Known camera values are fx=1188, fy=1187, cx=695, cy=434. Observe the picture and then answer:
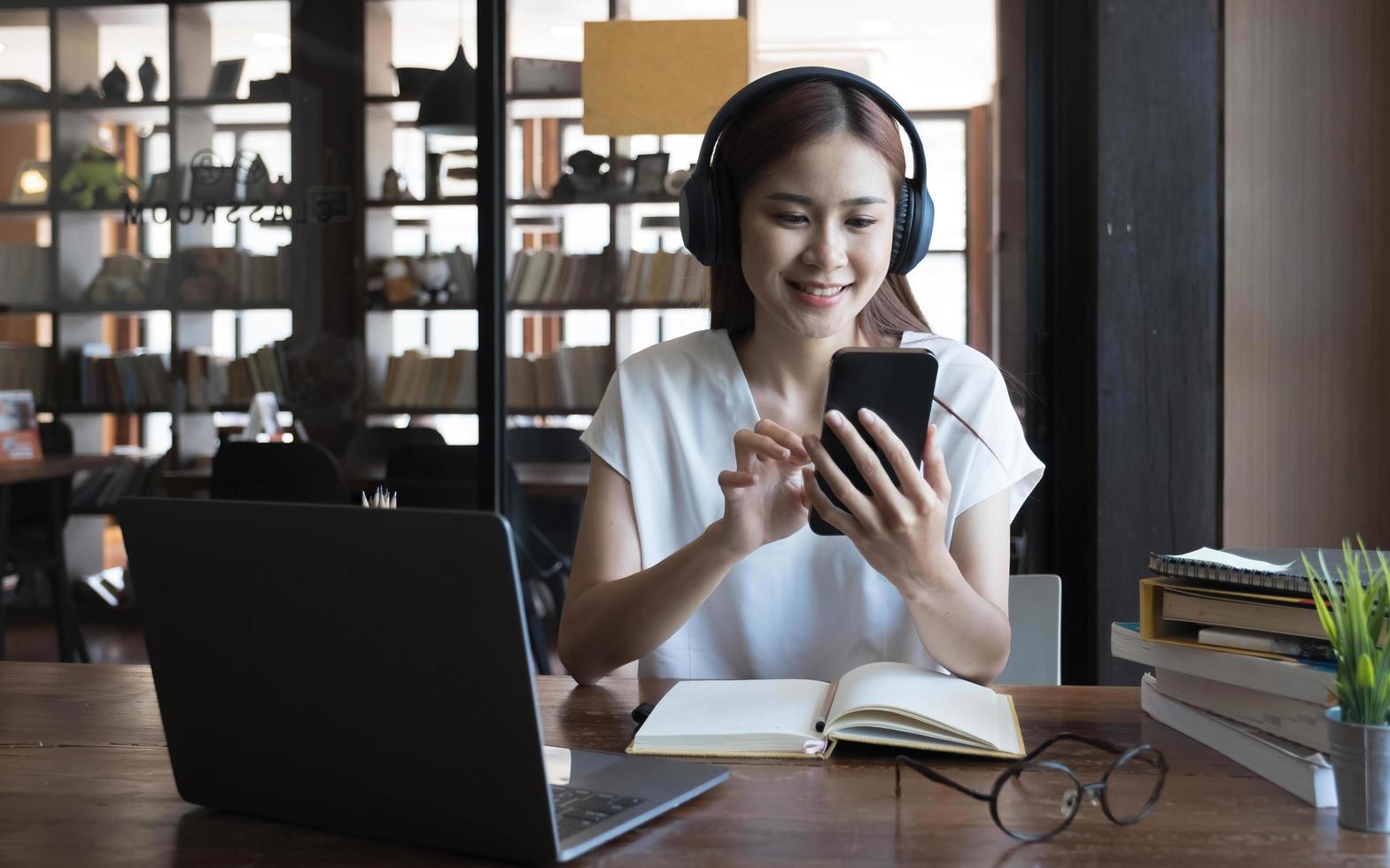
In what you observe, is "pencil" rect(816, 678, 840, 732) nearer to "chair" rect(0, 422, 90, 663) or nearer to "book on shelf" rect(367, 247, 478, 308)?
"book on shelf" rect(367, 247, 478, 308)

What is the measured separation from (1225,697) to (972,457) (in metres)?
0.49

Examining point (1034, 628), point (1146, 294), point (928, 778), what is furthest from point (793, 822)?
point (1146, 294)

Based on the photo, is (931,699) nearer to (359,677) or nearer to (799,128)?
(359,677)

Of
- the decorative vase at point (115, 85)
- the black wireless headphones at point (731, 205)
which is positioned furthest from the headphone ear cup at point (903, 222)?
the decorative vase at point (115, 85)

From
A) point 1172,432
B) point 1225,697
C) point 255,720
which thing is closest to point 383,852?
point 255,720

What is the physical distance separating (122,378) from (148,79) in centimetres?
76

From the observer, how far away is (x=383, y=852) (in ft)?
2.45

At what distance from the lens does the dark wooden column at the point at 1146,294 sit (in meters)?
2.33

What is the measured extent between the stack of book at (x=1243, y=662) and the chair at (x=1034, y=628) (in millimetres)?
352

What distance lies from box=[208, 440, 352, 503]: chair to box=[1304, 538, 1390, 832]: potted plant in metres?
2.43

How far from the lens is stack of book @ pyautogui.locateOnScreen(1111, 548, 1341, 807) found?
2.89 feet

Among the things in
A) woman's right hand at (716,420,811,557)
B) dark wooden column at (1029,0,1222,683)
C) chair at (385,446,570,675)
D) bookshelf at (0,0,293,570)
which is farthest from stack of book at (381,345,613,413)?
woman's right hand at (716,420,811,557)

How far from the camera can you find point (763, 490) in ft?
3.91

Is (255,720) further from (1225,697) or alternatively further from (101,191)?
(101,191)
